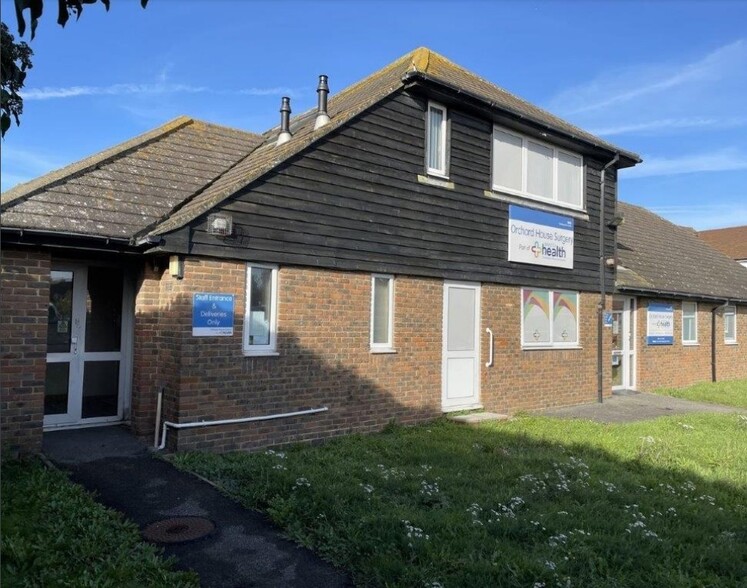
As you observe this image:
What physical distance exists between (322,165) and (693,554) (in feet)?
21.3

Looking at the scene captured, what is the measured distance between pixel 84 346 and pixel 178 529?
3883 millimetres

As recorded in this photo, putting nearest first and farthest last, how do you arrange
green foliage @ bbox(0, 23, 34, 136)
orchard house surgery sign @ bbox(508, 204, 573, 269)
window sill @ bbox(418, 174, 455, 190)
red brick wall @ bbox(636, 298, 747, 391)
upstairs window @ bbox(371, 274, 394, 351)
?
green foliage @ bbox(0, 23, 34, 136)
upstairs window @ bbox(371, 274, 394, 351)
window sill @ bbox(418, 174, 455, 190)
orchard house surgery sign @ bbox(508, 204, 573, 269)
red brick wall @ bbox(636, 298, 747, 391)

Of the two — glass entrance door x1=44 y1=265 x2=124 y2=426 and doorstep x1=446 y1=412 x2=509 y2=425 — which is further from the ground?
glass entrance door x1=44 y1=265 x2=124 y2=426

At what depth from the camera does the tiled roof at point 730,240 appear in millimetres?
40213

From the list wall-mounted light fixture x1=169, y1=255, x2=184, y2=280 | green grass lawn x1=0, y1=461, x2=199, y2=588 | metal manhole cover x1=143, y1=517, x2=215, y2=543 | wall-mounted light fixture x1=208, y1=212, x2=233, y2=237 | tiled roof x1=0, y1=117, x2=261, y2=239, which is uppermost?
tiled roof x1=0, y1=117, x2=261, y2=239

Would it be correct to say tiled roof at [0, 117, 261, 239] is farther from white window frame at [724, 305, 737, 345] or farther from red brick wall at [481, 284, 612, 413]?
white window frame at [724, 305, 737, 345]

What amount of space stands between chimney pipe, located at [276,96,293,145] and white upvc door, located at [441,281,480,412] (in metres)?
3.63

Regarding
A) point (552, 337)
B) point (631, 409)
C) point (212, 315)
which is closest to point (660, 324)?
point (631, 409)

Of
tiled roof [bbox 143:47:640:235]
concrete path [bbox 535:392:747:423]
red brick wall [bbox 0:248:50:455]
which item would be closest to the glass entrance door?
red brick wall [bbox 0:248:50:455]

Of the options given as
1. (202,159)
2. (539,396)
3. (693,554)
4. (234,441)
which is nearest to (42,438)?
(234,441)

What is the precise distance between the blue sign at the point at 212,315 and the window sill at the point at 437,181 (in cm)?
406

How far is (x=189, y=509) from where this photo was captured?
565cm

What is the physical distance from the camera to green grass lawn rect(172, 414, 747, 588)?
14.8ft

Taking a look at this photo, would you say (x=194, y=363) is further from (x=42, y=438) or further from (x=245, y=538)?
(x=245, y=538)
